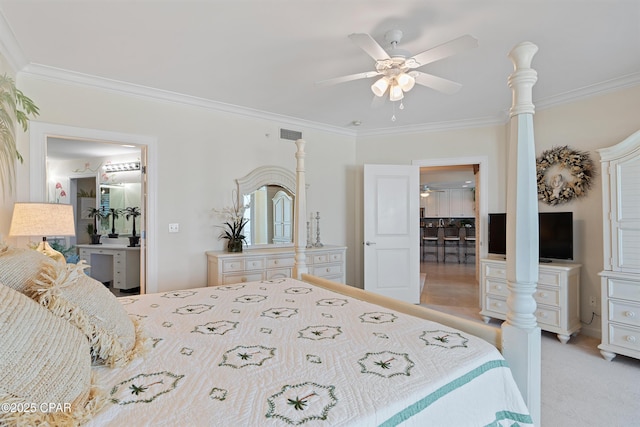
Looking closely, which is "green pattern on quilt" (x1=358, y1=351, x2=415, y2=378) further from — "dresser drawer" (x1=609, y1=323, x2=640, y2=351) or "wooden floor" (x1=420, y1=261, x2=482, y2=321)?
"wooden floor" (x1=420, y1=261, x2=482, y2=321)

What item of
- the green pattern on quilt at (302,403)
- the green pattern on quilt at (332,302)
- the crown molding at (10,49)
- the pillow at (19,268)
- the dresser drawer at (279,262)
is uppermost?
the crown molding at (10,49)

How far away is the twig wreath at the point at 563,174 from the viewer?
3.36 m

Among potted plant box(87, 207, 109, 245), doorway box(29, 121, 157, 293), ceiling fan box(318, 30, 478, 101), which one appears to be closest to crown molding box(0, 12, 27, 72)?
doorway box(29, 121, 157, 293)

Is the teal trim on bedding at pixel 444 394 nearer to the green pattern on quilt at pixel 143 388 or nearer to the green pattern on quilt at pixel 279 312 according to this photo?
the green pattern on quilt at pixel 143 388

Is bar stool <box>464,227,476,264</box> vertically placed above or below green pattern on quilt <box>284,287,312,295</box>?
below

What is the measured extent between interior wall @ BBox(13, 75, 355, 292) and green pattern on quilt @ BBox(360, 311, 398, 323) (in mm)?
2568

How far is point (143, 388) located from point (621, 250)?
3539 millimetres

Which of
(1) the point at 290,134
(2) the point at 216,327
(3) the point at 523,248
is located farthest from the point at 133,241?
(3) the point at 523,248

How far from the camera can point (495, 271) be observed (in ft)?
12.2

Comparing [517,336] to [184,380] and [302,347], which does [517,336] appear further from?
[184,380]

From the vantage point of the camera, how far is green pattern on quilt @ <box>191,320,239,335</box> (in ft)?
4.66

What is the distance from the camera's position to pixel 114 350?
108 cm

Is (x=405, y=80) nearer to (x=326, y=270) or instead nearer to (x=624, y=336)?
(x=326, y=270)

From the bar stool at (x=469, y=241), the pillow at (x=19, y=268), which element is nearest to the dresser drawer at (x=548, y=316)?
the pillow at (x=19, y=268)
